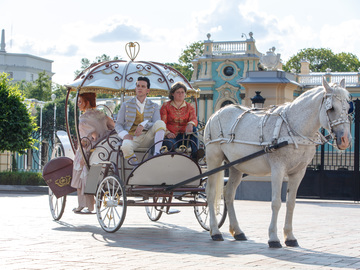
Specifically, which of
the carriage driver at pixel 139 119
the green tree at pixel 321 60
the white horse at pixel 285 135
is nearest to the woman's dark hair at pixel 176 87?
the carriage driver at pixel 139 119

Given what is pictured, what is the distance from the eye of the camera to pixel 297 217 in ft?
42.3

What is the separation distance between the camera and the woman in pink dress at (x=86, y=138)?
10.7m

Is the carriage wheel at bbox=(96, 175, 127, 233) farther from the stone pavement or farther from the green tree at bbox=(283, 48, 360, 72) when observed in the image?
the green tree at bbox=(283, 48, 360, 72)

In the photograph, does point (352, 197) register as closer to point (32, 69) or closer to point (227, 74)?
point (227, 74)

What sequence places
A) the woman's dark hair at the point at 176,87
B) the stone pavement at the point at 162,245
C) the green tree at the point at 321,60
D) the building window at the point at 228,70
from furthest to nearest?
1. the green tree at the point at 321,60
2. the building window at the point at 228,70
3. the woman's dark hair at the point at 176,87
4. the stone pavement at the point at 162,245

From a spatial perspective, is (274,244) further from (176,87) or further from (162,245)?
(176,87)

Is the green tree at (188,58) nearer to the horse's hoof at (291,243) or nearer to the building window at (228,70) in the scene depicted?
the building window at (228,70)

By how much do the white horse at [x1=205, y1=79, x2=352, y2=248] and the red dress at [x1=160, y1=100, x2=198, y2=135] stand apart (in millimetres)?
881

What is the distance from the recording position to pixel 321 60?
7169 centimetres

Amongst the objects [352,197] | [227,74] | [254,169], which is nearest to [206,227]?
[254,169]

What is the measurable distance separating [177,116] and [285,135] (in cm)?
217

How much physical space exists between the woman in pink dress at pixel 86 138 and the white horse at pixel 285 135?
7.79ft

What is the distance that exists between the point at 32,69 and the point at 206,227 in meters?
120

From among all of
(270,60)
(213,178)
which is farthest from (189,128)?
(270,60)
